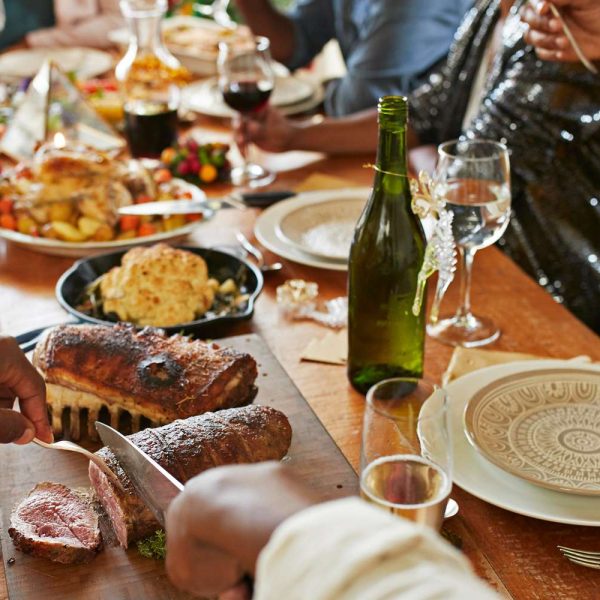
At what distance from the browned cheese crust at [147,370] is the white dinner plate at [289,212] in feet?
1.54

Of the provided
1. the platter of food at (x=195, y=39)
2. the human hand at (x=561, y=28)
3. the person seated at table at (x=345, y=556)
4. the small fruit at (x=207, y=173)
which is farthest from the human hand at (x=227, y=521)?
the platter of food at (x=195, y=39)

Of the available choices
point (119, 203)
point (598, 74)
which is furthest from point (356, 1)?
point (119, 203)

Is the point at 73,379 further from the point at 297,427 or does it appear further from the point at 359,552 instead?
the point at 359,552

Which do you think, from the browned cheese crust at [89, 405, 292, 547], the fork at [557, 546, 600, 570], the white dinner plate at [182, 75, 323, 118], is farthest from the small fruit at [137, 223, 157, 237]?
the fork at [557, 546, 600, 570]

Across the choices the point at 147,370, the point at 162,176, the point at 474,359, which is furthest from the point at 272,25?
the point at 147,370

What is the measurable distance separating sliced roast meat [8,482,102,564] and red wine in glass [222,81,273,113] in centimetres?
137

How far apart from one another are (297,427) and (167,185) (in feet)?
3.18

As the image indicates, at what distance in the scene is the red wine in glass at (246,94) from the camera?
2.21 meters

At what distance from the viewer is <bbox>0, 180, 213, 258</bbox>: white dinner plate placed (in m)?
1.73

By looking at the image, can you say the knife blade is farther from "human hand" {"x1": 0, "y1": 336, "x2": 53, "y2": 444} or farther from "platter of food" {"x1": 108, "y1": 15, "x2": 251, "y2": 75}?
"platter of food" {"x1": 108, "y1": 15, "x2": 251, "y2": 75}

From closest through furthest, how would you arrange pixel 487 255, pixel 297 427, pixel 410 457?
pixel 410 457 → pixel 297 427 → pixel 487 255

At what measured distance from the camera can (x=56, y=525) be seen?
0.98 meters

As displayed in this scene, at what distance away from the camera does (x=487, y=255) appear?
1.80 meters

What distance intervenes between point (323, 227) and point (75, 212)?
50cm
